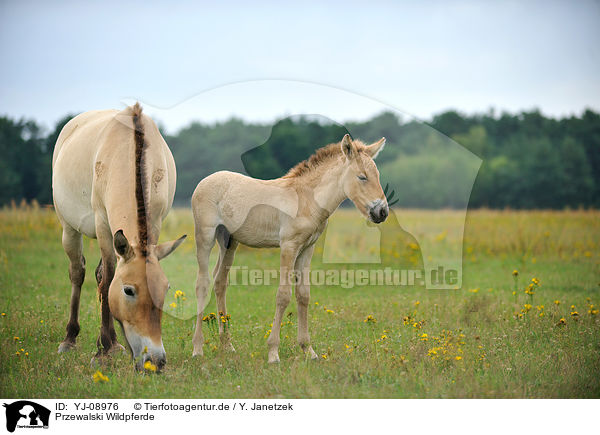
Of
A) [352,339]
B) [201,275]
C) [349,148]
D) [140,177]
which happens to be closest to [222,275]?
[201,275]

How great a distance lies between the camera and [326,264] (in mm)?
13609

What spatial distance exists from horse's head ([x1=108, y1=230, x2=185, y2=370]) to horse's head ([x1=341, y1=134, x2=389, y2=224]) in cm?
250

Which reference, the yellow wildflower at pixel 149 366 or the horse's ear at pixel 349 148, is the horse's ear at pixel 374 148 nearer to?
the horse's ear at pixel 349 148

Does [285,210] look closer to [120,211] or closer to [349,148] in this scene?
[349,148]

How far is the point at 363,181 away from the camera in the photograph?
6.45 meters

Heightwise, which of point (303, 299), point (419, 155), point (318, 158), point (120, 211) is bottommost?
point (303, 299)

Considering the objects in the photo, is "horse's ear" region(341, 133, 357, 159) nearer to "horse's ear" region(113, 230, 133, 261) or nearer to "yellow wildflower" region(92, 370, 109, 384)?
"horse's ear" region(113, 230, 133, 261)

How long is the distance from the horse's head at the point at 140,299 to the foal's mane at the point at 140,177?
0.43ft

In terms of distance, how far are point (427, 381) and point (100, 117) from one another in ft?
19.4

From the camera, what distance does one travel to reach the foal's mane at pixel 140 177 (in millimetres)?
5363

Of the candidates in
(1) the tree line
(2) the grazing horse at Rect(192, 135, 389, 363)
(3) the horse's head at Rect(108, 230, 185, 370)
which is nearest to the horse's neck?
(2) the grazing horse at Rect(192, 135, 389, 363)
